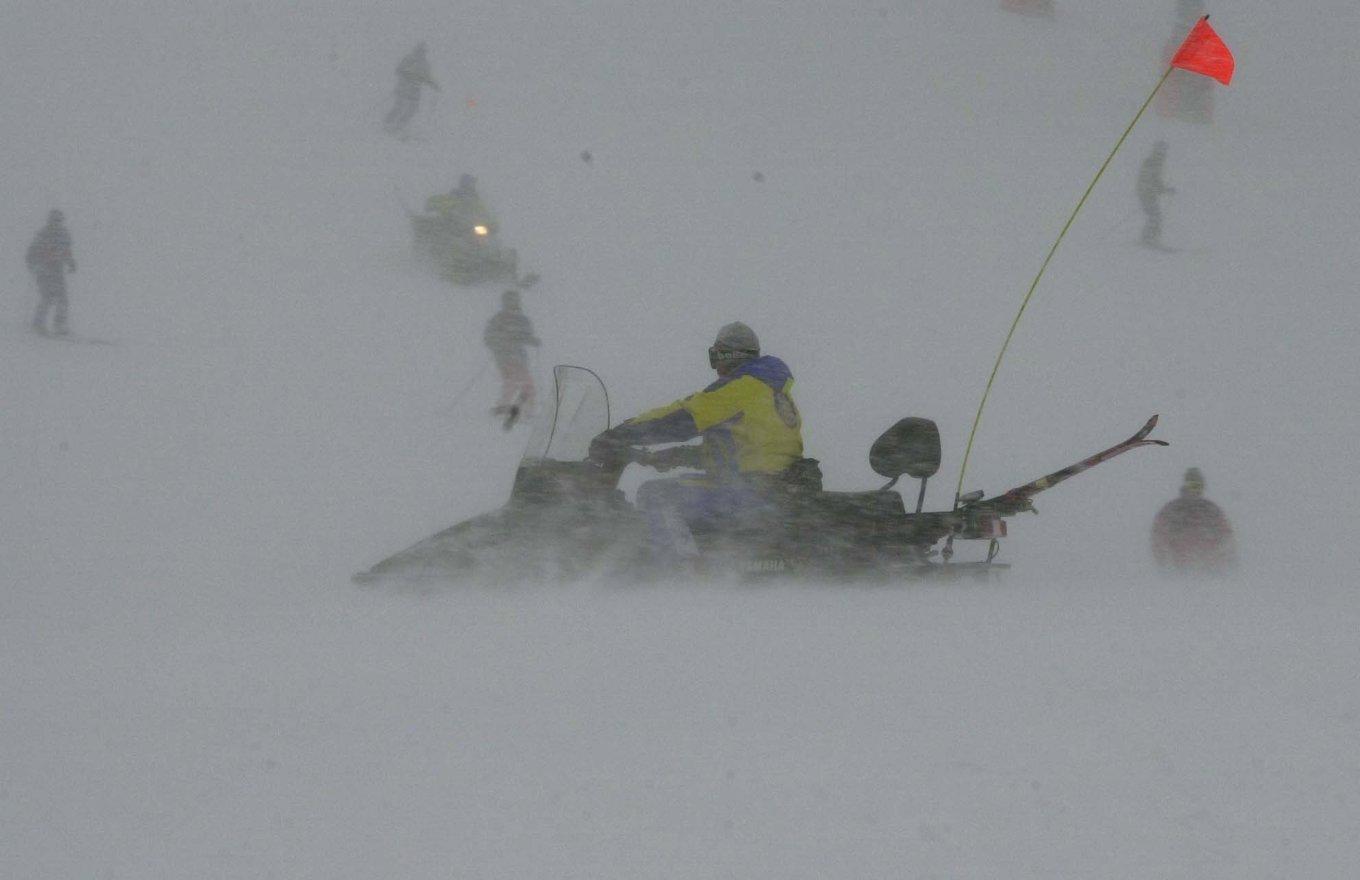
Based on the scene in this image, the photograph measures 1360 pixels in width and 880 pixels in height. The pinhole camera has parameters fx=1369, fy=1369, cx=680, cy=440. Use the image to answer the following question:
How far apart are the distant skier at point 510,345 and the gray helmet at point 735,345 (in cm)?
488

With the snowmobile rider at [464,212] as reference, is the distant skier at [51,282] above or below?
below

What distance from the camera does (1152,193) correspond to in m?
15.1

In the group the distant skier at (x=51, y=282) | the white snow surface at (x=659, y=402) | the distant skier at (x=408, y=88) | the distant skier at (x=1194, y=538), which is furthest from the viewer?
the distant skier at (x=408, y=88)

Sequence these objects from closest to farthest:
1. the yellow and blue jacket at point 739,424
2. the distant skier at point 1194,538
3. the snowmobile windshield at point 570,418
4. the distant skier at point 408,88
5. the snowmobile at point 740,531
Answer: the snowmobile at point 740,531
the yellow and blue jacket at point 739,424
the snowmobile windshield at point 570,418
the distant skier at point 1194,538
the distant skier at point 408,88

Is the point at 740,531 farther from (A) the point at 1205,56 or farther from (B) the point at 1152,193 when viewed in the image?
(B) the point at 1152,193

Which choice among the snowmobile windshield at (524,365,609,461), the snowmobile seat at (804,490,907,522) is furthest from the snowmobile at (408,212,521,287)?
the snowmobile seat at (804,490,907,522)

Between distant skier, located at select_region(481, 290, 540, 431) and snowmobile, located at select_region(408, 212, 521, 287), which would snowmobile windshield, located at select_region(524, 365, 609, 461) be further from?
snowmobile, located at select_region(408, 212, 521, 287)

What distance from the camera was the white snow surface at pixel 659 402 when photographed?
2695mm

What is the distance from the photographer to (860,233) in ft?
49.4

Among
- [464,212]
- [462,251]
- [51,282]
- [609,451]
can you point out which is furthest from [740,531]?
[464,212]

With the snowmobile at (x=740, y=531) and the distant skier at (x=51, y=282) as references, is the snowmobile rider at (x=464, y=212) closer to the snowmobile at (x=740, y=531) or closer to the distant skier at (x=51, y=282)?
the distant skier at (x=51, y=282)

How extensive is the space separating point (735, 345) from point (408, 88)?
1295 cm

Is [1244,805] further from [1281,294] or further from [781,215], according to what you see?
[781,215]

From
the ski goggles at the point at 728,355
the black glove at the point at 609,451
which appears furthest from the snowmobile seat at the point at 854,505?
the black glove at the point at 609,451
